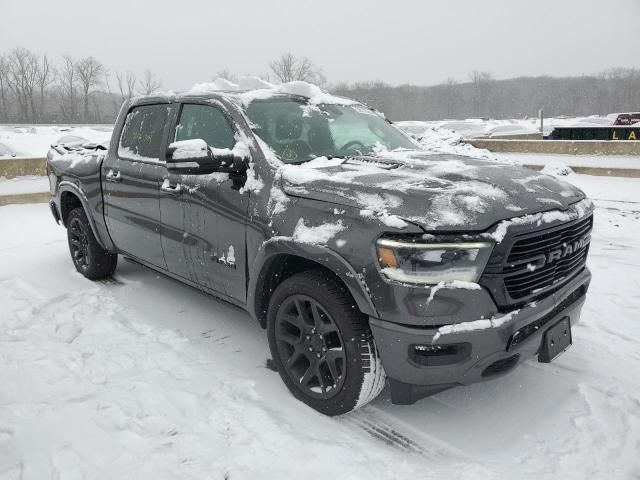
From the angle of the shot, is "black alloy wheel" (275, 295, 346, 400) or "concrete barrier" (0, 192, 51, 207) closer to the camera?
"black alloy wheel" (275, 295, 346, 400)

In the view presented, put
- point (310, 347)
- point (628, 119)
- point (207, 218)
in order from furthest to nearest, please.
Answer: point (628, 119), point (207, 218), point (310, 347)

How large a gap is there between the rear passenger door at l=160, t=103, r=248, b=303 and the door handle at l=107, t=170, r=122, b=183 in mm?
800

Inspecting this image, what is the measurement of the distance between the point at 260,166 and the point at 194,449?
1.64 metres

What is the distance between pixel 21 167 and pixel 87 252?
5.61m

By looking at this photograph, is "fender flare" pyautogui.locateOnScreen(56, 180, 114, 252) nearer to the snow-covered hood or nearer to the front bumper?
the snow-covered hood

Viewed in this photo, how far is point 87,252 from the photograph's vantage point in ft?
17.4

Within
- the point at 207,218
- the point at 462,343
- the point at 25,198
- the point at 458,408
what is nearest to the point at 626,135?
the point at 458,408

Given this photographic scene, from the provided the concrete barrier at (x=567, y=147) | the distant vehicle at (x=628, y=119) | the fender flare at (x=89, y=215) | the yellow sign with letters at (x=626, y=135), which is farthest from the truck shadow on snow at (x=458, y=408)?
the distant vehicle at (x=628, y=119)

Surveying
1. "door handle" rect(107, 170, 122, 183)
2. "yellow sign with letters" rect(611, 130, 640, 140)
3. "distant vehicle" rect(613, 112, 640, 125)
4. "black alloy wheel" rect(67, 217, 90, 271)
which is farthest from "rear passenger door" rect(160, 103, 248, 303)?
"distant vehicle" rect(613, 112, 640, 125)

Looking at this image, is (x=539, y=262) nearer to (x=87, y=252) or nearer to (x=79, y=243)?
(x=87, y=252)

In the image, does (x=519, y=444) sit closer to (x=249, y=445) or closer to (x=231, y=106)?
(x=249, y=445)

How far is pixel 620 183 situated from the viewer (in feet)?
37.1

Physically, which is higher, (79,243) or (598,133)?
(598,133)

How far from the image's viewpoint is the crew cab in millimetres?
2424
